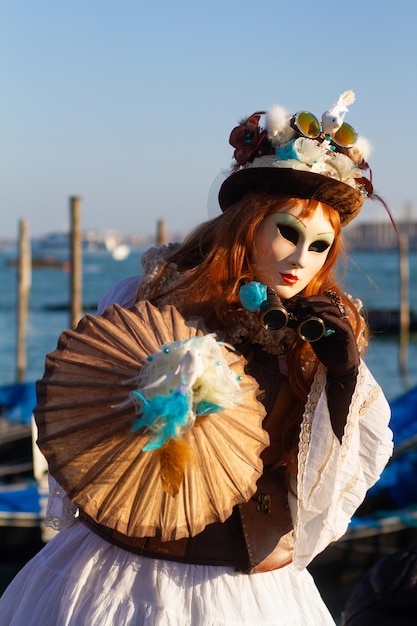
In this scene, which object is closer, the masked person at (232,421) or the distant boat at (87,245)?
Result: the masked person at (232,421)

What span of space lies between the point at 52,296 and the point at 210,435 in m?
44.5

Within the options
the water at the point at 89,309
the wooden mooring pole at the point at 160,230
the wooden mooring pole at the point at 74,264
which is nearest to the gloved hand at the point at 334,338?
the water at the point at 89,309

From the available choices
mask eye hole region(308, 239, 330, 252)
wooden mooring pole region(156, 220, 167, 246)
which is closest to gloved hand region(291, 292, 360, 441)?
mask eye hole region(308, 239, 330, 252)

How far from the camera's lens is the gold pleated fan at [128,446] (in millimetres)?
1579

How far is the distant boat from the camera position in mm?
103938

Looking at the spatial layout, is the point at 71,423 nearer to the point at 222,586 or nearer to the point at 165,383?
the point at 165,383

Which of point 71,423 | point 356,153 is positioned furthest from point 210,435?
point 356,153

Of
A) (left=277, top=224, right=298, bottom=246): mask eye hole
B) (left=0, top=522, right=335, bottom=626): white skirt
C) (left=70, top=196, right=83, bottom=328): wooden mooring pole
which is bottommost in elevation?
(left=70, top=196, right=83, bottom=328): wooden mooring pole

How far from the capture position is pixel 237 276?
198 cm

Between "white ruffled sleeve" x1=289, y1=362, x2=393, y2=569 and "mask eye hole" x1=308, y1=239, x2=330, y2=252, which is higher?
"mask eye hole" x1=308, y1=239, x2=330, y2=252

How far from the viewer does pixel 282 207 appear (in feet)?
6.44

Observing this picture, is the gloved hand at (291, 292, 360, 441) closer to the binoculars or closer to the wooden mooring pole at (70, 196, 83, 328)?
the binoculars

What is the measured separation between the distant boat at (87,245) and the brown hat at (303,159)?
333 ft

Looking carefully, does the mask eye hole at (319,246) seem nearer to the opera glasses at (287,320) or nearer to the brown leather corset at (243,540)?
the opera glasses at (287,320)
